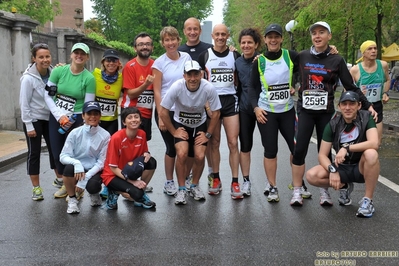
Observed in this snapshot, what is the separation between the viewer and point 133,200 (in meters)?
5.64

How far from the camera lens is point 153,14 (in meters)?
48.2

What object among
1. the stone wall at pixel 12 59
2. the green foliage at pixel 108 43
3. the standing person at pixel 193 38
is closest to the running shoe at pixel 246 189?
the standing person at pixel 193 38

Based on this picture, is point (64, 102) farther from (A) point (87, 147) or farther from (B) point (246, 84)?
(B) point (246, 84)

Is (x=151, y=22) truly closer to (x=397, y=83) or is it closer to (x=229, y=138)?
(x=397, y=83)

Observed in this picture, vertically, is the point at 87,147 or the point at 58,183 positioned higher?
the point at 87,147

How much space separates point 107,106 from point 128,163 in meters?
0.93

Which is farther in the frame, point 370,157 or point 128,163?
point 128,163

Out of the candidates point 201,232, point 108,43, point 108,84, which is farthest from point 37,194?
point 108,43

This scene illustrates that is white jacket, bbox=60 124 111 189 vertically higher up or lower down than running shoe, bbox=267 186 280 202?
higher up

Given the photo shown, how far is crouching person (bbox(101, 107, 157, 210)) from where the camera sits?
17.3 ft

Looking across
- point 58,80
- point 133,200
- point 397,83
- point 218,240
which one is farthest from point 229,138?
point 397,83

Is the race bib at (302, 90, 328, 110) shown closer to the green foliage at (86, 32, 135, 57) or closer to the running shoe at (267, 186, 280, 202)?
the running shoe at (267, 186, 280, 202)

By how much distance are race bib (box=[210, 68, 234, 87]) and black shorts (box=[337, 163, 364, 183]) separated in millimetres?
1697

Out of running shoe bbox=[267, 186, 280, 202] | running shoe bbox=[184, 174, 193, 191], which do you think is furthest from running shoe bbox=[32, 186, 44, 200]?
running shoe bbox=[267, 186, 280, 202]
